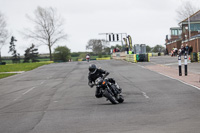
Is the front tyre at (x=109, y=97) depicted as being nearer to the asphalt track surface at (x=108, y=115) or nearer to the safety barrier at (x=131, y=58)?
the asphalt track surface at (x=108, y=115)

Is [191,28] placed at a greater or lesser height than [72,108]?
greater

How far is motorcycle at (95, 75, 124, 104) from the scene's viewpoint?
11406 mm

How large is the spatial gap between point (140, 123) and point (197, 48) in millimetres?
49268

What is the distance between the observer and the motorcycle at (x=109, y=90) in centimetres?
1141

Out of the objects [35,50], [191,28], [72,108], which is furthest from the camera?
[35,50]

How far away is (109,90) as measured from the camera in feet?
38.0

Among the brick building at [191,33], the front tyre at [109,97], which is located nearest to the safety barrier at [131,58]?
the brick building at [191,33]

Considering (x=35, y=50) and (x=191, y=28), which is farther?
(x=35, y=50)

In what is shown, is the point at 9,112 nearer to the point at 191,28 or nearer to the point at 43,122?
the point at 43,122

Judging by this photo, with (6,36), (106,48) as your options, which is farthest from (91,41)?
(6,36)

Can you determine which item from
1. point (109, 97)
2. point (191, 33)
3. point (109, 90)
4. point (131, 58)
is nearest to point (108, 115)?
point (109, 97)

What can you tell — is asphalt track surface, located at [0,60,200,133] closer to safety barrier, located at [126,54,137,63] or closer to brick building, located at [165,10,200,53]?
safety barrier, located at [126,54,137,63]

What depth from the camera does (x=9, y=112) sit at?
450 inches

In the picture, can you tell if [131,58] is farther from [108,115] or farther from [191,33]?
[108,115]
